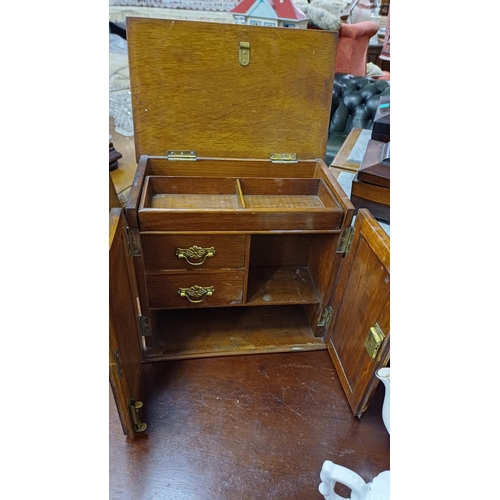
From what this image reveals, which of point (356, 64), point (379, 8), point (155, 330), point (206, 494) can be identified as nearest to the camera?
point (206, 494)

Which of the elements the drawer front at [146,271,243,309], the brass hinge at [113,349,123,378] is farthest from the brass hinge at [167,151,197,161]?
the brass hinge at [113,349,123,378]

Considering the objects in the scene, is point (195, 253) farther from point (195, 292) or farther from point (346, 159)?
point (346, 159)

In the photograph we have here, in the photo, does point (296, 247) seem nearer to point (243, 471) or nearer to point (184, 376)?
point (184, 376)

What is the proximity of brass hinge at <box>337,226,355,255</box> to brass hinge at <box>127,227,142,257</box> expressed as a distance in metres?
0.50

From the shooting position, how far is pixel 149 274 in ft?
2.98

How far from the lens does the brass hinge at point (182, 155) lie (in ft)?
3.39

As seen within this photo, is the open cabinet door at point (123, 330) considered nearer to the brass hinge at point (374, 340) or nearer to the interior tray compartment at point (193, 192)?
the interior tray compartment at point (193, 192)

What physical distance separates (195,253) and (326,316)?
17.4 inches

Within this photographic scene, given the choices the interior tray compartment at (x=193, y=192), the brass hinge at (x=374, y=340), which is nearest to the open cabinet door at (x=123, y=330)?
the interior tray compartment at (x=193, y=192)

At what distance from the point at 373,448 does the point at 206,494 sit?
1.31 ft

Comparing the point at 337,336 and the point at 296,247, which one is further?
the point at 296,247

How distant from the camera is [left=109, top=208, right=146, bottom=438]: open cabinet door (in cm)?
65

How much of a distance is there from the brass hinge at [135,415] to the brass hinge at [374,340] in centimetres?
53

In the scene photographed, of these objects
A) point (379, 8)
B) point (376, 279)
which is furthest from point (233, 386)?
point (379, 8)
